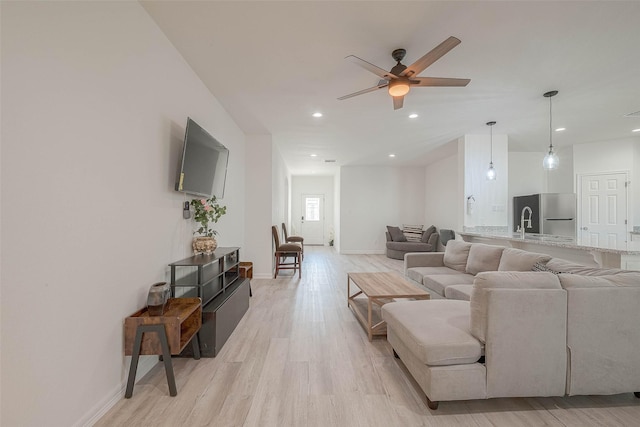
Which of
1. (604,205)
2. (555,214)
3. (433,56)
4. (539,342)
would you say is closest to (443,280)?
(539,342)

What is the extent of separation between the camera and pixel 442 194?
277 inches

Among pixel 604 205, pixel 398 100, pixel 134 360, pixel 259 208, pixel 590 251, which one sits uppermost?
pixel 398 100

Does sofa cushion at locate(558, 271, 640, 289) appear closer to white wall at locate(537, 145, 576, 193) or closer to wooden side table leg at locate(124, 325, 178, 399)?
wooden side table leg at locate(124, 325, 178, 399)

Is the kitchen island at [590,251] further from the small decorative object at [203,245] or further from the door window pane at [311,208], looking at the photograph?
the door window pane at [311,208]

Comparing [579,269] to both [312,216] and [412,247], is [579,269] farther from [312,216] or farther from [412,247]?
[312,216]

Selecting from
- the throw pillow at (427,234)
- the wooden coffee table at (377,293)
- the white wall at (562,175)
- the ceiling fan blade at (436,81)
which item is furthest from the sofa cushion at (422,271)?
the white wall at (562,175)

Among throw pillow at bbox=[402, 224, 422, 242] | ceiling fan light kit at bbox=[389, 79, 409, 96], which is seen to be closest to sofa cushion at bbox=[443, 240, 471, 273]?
ceiling fan light kit at bbox=[389, 79, 409, 96]

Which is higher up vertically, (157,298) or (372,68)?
(372,68)

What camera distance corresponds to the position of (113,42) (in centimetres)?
158

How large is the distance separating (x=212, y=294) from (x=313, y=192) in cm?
745

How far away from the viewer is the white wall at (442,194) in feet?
21.1

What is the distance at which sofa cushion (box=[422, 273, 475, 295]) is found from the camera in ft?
9.42

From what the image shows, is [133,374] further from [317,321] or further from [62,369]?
[317,321]

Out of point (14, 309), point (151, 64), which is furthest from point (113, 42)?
point (14, 309)
